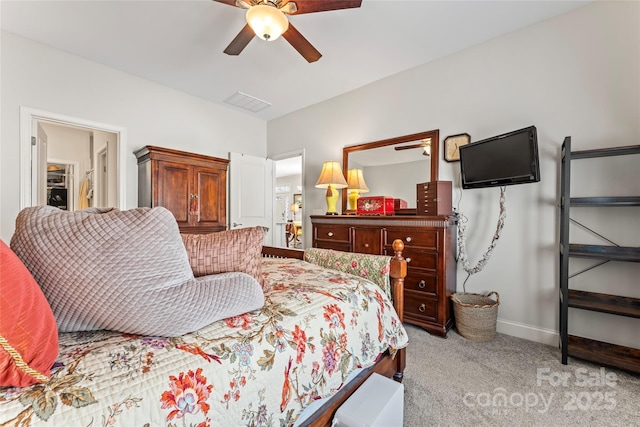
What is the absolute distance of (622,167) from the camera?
6.64 feet

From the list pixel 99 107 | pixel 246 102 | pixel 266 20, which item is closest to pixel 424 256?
pixel 266 20

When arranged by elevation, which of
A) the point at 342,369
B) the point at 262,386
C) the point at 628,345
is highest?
the point at 262,386

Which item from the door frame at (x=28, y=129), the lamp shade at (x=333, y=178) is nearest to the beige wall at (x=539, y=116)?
the lamp shade at (x=333, y=178)

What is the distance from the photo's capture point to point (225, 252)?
3.59ft

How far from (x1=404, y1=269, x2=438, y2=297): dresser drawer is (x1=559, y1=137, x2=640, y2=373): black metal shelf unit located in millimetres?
884

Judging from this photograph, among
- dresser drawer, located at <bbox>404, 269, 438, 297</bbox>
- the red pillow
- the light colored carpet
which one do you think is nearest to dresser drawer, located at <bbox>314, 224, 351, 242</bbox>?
dresser drawer, located at <bbox>404, 269, 438, 297</bbox>

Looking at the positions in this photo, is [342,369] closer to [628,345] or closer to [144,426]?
[144,426]

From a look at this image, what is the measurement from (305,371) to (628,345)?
2.58 m

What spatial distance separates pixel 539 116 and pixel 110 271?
10.2ft

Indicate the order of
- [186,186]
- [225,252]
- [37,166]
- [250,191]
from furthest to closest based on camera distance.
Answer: [250,191] → [186,186] → [37,166] → [225,252]

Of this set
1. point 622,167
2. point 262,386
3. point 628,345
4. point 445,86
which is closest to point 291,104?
point 445,86

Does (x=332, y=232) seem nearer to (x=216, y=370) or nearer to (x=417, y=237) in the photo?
(x=417, y=237)

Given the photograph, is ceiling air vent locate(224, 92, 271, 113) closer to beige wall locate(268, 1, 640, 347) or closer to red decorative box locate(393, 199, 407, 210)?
beige wall locate(268, 1, 640, 347)

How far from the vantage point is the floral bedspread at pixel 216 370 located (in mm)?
566
